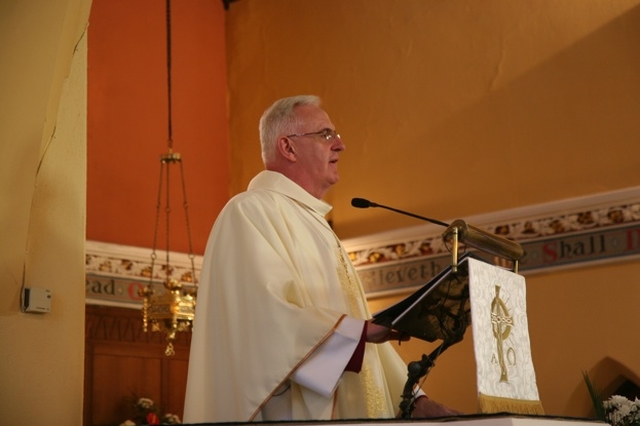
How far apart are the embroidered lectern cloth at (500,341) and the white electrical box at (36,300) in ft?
5.62

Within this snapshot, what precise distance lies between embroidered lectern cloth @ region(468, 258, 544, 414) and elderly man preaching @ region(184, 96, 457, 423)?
0.33m

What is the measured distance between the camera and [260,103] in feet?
32.3

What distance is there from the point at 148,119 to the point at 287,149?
16.5 ft

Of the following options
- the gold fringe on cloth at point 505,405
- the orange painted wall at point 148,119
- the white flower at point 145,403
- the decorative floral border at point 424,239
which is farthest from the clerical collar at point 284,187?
the orange painted wall at point 148,119

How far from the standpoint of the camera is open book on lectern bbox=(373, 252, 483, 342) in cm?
328

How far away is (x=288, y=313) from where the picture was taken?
12.0 feet

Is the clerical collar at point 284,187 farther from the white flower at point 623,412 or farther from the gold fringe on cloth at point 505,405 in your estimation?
the white flower at point 623,412

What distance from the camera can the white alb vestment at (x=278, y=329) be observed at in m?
3.60

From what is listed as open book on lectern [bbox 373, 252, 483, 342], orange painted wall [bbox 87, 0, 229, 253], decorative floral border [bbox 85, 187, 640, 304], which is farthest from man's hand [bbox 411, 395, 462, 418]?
orange painted wall [bbox 87, 0, 229, 253]

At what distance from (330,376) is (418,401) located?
42cm

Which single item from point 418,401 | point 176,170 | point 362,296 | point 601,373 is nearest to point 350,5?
point 176,170

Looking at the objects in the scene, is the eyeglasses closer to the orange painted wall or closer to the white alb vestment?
the white alb vestment

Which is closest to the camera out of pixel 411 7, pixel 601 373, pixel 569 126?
pixel 601 373

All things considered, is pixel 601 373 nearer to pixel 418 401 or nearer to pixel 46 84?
pixel 418 401
